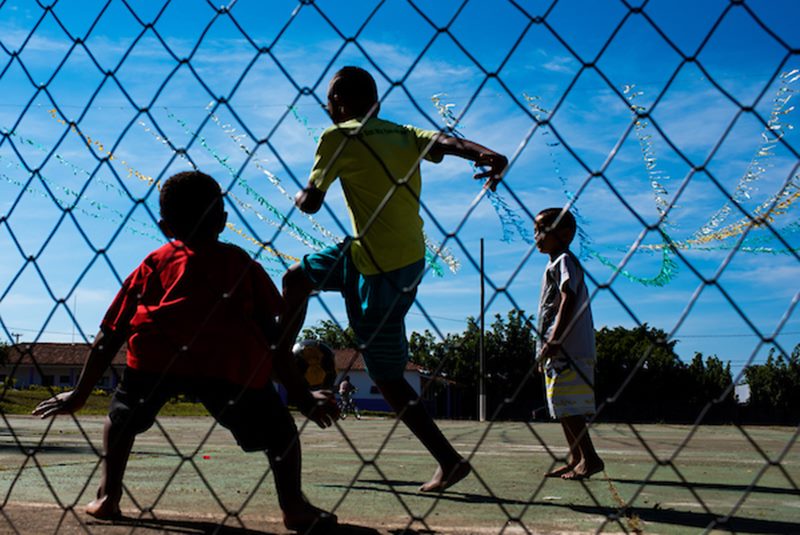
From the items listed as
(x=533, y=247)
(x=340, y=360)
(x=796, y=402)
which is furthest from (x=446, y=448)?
(x=340, y=360)

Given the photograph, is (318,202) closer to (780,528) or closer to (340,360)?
(780,528)

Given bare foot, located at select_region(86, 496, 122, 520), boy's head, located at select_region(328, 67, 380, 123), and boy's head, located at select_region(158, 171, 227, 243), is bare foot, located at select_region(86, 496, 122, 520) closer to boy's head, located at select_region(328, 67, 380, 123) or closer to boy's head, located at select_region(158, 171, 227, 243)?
boy's head, located at select_region(158, 171, 227, 243)

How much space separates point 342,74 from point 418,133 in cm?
37

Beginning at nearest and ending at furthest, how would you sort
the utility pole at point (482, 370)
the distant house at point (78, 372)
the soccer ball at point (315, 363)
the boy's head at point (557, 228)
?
the utility pole at point (482, 370) < the boy's head at point (557, 228) < the soccer ball at point (315, 363) < the distant house at point (78, 372)

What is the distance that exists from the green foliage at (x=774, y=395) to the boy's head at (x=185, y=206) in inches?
1556

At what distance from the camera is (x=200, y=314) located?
8.82 feet

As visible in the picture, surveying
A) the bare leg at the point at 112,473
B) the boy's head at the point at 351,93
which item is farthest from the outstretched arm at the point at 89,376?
the boy's head at the point at 351,93

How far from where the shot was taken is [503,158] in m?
2.61

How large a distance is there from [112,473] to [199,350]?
555 mm

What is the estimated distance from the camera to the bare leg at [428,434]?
10.4 ft

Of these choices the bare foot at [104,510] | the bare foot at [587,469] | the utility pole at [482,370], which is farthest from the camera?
the bare foot at [587,469]

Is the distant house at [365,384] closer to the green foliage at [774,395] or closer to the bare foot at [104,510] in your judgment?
the green foliage at [774,395]

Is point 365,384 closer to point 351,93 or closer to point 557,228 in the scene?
point 557,228

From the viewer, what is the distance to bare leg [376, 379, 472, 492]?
3.17m
